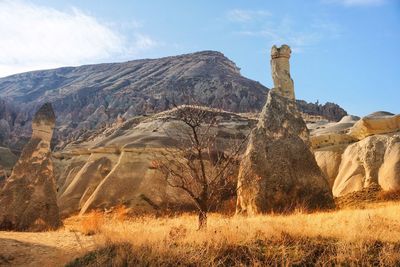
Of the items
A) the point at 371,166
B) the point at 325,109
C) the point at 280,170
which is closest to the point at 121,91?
the point at 325,109

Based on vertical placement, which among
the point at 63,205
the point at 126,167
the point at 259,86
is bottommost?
the point at 63,205

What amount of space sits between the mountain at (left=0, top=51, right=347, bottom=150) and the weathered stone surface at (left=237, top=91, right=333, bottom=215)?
46.3 m

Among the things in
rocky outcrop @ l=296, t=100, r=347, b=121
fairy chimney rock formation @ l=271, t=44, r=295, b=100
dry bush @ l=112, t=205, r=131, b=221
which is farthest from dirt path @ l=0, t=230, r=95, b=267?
rocky outcrop @ l=296, t=100, r=347, b=121

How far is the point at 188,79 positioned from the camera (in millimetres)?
92438

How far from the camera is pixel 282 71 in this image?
17406 millimetres

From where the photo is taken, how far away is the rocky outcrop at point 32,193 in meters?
14.8

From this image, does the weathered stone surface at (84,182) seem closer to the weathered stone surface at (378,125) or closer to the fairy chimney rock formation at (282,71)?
the fairy chimney rock formation at (282,71)

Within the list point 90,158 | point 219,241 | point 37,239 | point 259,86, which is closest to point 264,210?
point 219,241

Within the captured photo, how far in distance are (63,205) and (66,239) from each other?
1221 cm

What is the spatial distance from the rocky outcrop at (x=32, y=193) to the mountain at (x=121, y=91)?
46.6m

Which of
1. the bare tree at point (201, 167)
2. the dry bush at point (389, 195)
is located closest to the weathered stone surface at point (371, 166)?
the dry bush at point (389, 195)

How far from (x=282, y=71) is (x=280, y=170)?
416 centimetres

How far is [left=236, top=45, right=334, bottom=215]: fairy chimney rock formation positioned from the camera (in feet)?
48.6

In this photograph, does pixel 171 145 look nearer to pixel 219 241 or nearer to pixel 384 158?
pixel 384 158
